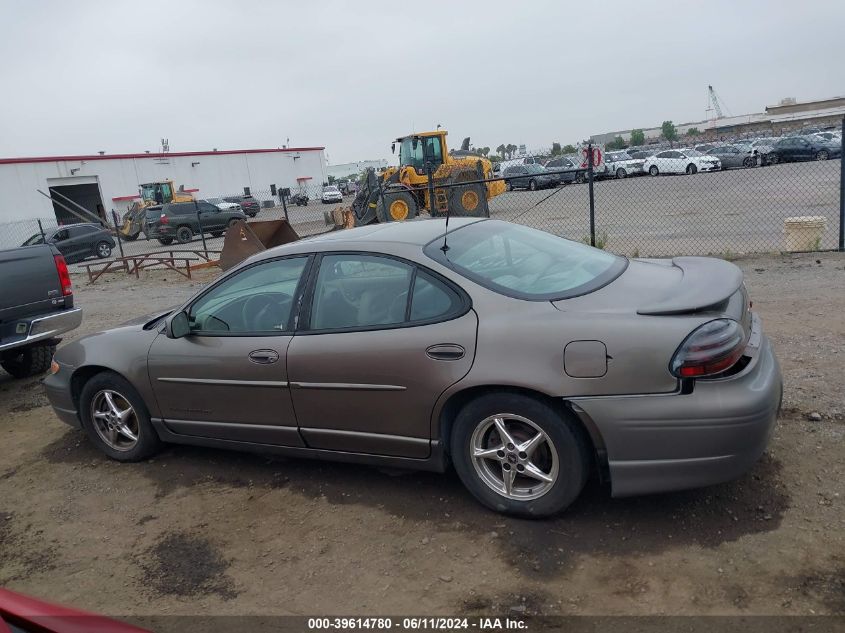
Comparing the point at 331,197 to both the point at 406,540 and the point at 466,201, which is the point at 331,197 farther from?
the point at 406,540

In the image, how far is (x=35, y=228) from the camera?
3759 cm

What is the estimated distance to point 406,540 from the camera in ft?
11.5

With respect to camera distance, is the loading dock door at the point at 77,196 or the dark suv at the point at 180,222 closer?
the dark suv at the point at 180,222

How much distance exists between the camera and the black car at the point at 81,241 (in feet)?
84.3

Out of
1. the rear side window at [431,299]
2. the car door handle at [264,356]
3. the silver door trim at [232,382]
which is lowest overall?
the silver door trim at [232,382]

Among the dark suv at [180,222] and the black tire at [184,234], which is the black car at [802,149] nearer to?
the dark suv at [180,222]

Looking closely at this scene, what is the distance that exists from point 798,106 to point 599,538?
381 ft

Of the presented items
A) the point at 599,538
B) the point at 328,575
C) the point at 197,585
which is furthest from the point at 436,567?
the point at 197,585

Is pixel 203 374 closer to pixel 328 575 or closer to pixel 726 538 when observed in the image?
pixel 328 575

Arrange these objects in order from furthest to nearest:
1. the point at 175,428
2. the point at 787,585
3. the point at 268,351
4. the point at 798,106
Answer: the point at 798,106 < the point at 175,428 < the point at 268,351 < the point at 787,585

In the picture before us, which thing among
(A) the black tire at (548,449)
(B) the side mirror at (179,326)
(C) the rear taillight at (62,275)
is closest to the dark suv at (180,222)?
(C) the rear taillight at (62,275)

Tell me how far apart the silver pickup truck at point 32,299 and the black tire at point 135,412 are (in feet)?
6.70

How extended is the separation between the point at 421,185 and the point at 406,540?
19.7m

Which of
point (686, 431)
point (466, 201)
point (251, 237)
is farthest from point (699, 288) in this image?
point (466, 201)
